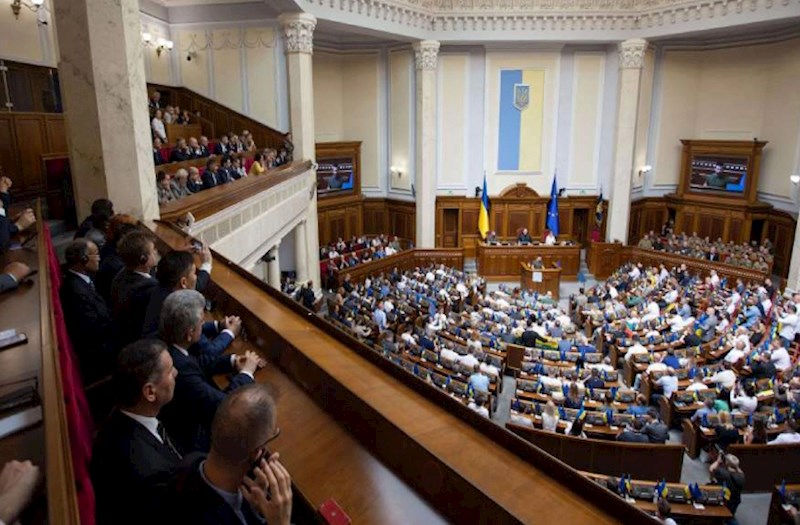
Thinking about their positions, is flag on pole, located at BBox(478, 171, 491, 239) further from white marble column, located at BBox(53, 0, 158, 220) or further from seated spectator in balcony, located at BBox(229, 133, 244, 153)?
white marble column, located at BBox(53, 0, 158, 220)

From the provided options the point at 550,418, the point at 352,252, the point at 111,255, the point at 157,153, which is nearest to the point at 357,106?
the point at 352,252

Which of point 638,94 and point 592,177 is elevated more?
point 638,94

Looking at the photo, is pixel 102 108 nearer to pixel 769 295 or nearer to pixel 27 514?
pixel 27 514

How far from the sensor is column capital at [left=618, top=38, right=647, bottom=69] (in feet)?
53.7

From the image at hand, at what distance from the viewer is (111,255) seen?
3.79 meters

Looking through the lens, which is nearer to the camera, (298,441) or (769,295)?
(298,441)

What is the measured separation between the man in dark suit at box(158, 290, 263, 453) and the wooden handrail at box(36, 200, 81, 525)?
42 cm

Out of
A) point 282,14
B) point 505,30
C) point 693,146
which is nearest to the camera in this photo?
point 282,14

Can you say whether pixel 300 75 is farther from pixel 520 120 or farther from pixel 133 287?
pixel 133 287

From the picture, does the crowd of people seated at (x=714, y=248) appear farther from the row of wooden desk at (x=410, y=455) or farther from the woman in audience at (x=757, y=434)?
the row of wooden desk at (x=410, y=455)

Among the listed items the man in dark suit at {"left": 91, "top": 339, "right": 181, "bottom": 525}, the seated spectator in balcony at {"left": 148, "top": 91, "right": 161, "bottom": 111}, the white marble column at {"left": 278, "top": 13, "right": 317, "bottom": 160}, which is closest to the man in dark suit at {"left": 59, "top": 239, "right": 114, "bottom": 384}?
the man in dark suit at {"left": 91, "top": 339, "right": 181, "bottom": 525}

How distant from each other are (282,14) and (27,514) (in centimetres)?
1344

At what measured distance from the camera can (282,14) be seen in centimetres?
1297

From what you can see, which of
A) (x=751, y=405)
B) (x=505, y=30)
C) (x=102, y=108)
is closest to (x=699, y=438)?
(x=751, y=405)
